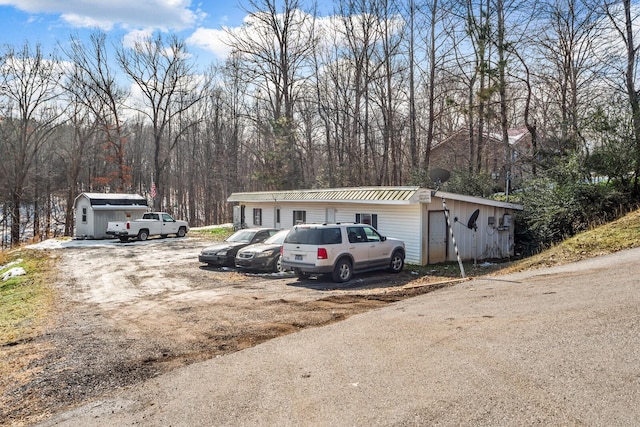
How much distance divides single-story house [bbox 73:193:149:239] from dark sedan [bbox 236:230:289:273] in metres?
16.8

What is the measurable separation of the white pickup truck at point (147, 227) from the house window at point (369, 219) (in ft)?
47.0

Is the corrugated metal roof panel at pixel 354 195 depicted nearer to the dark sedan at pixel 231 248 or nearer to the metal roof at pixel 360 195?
the metal roof at pixel 360 195

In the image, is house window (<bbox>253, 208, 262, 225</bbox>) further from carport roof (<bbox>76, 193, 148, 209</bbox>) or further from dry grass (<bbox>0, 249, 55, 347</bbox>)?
dry grass (<bbox>0, 249, 55, 347</bbox>)

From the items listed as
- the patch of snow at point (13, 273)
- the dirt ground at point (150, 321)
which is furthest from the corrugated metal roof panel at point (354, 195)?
the patch of snow at point (13, 273)

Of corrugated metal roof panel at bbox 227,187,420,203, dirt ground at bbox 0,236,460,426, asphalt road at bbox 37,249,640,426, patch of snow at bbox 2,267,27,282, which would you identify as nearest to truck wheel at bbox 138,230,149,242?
corrugated metal roof panel at bbox 227,187,420,203

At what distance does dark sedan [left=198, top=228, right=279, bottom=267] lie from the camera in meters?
15.6

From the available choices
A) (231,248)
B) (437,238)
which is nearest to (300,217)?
(231,248)

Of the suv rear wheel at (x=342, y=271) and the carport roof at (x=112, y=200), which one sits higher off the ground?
the carport roof at (x=112, y=200)

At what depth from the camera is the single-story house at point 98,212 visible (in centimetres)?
2812

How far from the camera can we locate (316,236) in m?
12.4

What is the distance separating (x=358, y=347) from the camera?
6020 millimetres

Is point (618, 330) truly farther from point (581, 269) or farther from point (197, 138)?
point (197, 138)

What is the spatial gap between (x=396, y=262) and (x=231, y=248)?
5625 millimetres

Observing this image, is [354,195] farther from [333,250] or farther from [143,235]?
[143,235]
